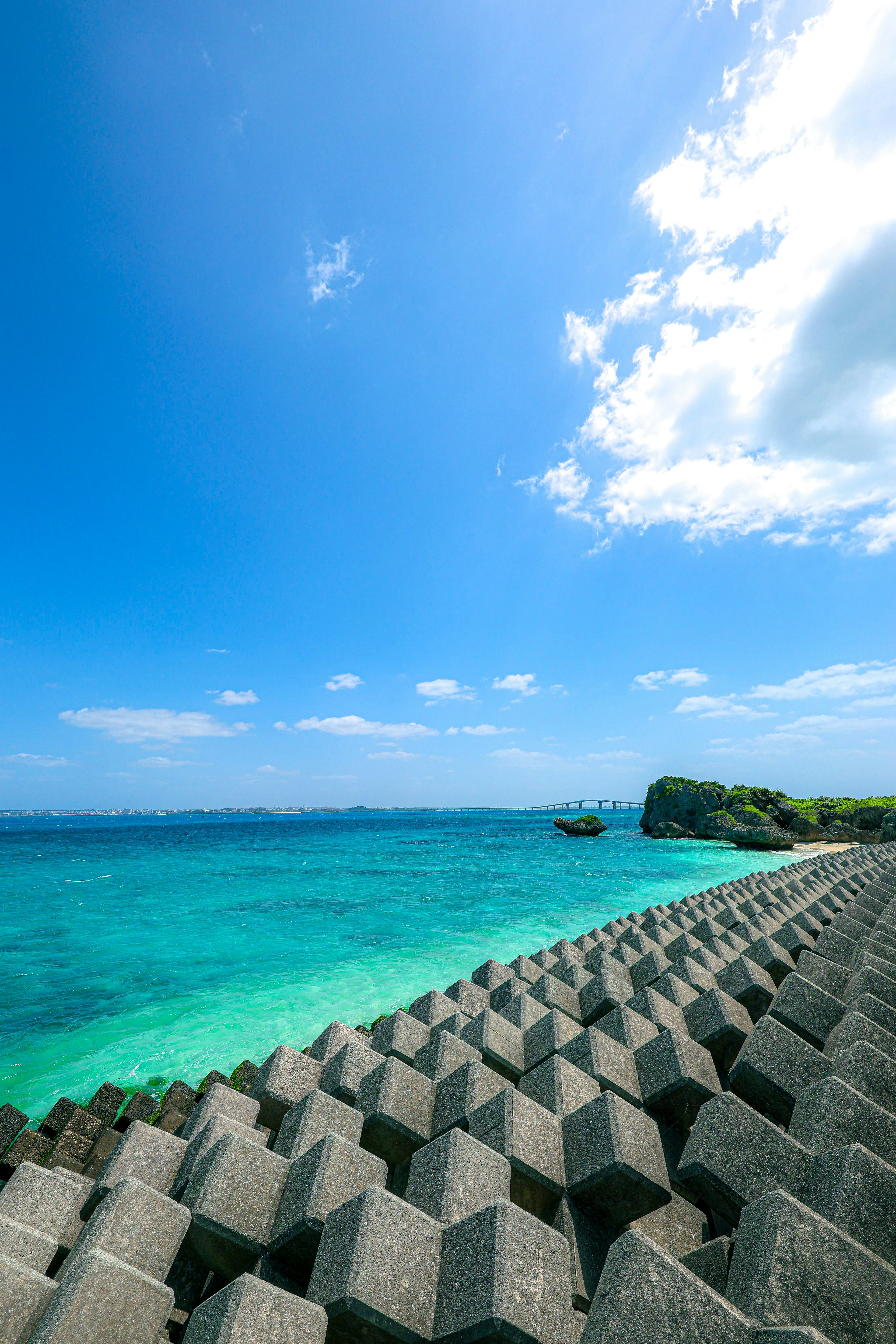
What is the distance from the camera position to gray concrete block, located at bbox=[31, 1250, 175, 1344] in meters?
1.65

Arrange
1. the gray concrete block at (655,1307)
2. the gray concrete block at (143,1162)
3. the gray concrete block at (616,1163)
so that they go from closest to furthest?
the gray concrete block at (655,1307)
the gray concrete block at (616,1163)
the gray concrete block at (143,1162)

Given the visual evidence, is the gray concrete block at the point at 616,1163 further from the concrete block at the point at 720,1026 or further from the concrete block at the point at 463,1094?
the concrete block at the point at 720,1026

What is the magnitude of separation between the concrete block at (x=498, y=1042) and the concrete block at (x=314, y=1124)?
3.96 ft

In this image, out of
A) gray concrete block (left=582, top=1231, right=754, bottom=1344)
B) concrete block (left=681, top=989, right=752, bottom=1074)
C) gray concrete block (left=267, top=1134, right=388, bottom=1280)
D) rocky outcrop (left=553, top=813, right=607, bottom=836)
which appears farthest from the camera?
rocky outcrop (left=553, top=813, right=607, bottom=836)

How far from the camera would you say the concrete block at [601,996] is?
4859mm

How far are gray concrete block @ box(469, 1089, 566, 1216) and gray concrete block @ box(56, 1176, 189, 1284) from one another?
55.5 inches

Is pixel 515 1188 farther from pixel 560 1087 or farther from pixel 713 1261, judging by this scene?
pixel 713 1261

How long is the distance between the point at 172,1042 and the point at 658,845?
161ft

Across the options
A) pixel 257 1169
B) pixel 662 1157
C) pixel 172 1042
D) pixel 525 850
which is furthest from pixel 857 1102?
pixel 525 850

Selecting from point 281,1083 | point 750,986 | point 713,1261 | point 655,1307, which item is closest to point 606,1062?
point 713,1261

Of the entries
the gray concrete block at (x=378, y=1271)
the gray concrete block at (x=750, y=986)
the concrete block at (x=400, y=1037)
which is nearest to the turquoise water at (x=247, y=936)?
the concrete block at (x=400, y=1037)

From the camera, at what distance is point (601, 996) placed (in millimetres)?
4949

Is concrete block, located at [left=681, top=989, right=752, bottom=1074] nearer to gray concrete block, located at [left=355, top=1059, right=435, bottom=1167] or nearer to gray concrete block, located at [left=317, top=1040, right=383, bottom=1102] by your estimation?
gray concrete block, located at [left=355, top=1059, right=435, bottom=1167]

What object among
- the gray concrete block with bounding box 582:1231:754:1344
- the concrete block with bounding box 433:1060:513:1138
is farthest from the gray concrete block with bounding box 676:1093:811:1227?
the concrete block with bounding box 433:1060:513:1138
